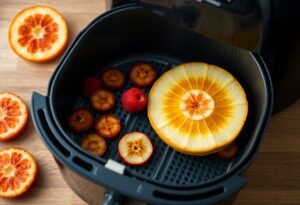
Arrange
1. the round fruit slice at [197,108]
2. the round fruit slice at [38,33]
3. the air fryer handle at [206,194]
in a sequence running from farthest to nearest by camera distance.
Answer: the round fruit slice at [38,33]
the round fruit slice at [197,108]
the air fryer handle at [206,194]

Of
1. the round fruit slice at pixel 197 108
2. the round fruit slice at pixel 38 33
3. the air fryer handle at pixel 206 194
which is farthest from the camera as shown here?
the round fruit slice at pixel 38 33

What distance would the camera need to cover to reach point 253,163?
860 mm

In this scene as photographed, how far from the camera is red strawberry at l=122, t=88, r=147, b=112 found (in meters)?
0.83

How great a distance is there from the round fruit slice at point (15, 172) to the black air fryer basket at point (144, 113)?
0.08 metres

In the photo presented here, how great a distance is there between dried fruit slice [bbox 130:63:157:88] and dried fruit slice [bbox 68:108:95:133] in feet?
0.32

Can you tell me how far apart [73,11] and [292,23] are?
17.9 inches

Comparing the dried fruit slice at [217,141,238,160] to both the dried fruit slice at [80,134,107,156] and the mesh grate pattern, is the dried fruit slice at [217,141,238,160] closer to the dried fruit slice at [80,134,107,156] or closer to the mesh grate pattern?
the mesh grate pattern

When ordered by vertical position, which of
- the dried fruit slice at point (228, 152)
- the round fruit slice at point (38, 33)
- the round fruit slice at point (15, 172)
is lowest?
the round fruit slice at point (15, 172)

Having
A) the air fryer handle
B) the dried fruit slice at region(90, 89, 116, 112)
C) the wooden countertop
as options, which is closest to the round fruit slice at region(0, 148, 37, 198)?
the wooden countertop

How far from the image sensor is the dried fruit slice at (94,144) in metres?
0.81

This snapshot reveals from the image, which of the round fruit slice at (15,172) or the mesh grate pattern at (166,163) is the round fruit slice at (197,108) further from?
the round fruit slice at (15,172)

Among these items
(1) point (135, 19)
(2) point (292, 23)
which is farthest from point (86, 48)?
(2) point (292, 23)

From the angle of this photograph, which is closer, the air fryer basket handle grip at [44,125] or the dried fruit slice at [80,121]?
the air fryer basket handle grip at [44,125]

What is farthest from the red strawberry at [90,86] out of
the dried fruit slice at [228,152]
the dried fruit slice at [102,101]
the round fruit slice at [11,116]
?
the dried fruit slice at [228,152]
